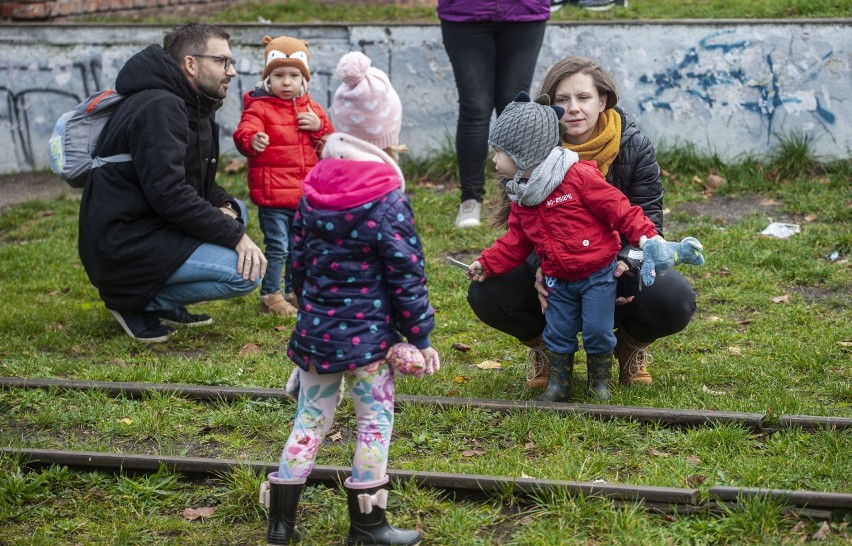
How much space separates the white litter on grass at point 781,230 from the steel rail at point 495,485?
13.8 ft

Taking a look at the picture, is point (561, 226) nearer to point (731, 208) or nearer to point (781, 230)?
point (781, 230)

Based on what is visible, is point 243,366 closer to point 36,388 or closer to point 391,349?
point 36,388

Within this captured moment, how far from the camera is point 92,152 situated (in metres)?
6.02

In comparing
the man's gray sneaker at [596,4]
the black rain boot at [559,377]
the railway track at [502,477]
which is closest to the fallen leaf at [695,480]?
the railway track at [502,477]

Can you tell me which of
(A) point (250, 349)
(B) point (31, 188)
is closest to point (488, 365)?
(A) point (250, 349)

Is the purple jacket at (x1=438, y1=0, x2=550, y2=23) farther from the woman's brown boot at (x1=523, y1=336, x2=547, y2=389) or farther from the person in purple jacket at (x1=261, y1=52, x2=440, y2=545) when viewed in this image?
the person in purple jacket at (x1=261, y1=52, x2=440, y2=545)

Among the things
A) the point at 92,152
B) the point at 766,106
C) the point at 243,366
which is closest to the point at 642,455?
the point at 243,366

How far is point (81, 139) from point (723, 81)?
5455 mm

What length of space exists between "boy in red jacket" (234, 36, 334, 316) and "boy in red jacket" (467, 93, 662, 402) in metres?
2.10

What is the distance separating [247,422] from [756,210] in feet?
16.2

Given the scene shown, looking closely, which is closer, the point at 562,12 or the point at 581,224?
the point at 581,224

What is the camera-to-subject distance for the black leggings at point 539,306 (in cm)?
474

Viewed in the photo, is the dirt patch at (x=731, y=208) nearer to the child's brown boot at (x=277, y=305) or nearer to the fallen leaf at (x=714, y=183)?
the fallen leaf at (x=714, y=183)

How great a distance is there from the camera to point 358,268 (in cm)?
354
